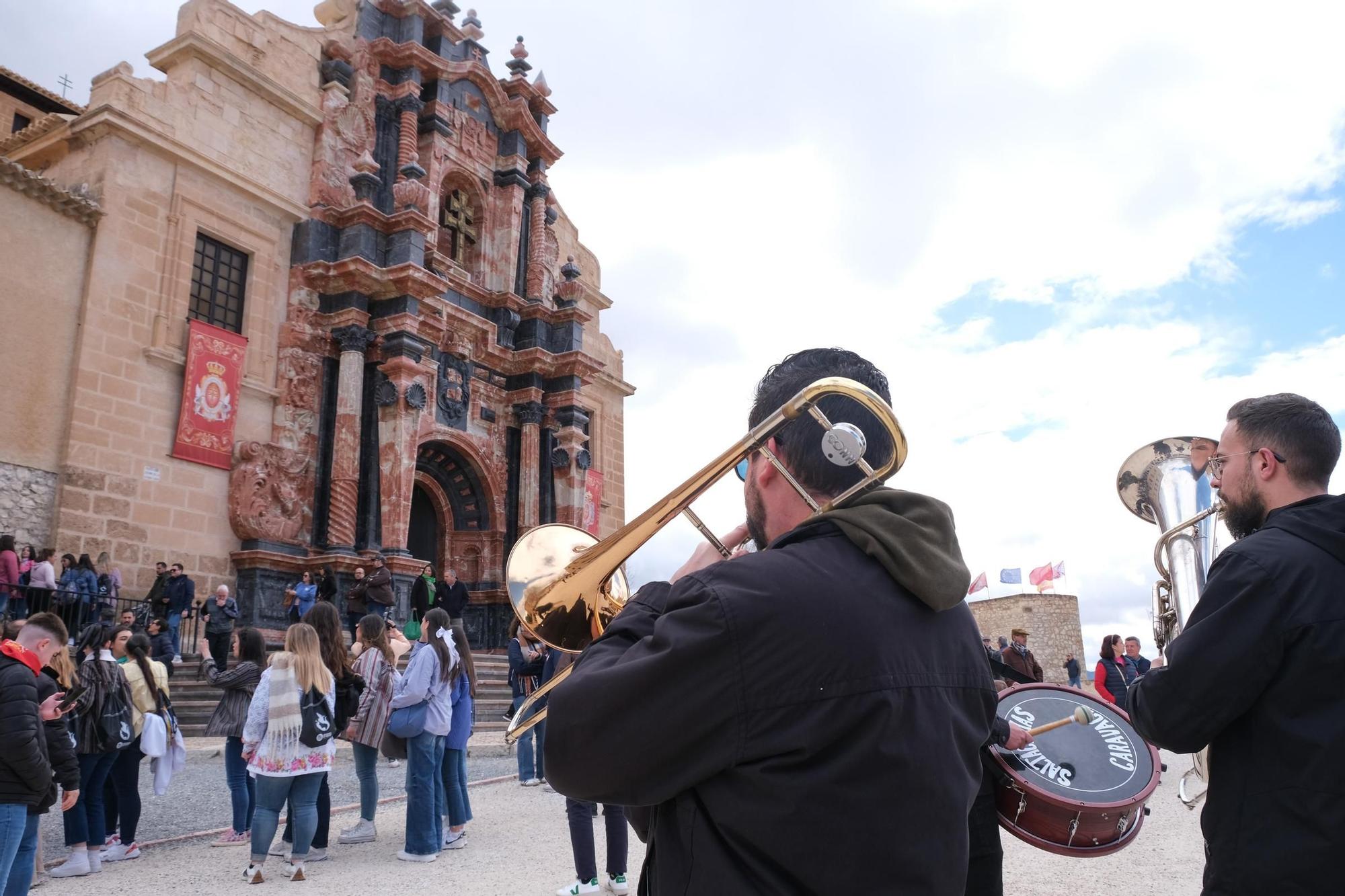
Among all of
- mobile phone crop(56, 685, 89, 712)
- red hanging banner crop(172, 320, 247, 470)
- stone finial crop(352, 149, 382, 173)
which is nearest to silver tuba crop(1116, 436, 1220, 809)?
mobile phone crop(56, 685, 89, 712)

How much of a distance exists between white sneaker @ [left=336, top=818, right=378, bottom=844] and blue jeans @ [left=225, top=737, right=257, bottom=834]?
2.31 ft

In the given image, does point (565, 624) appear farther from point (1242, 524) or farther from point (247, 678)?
point (247, 678)

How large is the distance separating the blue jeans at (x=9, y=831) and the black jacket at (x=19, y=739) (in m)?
0.03

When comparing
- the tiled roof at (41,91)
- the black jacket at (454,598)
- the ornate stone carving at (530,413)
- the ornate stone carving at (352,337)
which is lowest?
the black jacket at (454,598)

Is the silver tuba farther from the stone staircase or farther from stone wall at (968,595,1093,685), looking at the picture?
stone wall at (968,595,1093,685)

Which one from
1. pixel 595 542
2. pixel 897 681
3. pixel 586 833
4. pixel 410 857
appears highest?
Answer: pixel 595 542

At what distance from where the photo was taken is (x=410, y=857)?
6402mm

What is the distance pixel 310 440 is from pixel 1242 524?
55.2ft

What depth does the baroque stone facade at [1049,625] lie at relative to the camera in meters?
28.9

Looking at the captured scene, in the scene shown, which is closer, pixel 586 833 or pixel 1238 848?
pixel 1238 848

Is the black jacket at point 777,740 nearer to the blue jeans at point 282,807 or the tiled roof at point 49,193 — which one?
the blue jeans at point 282,807

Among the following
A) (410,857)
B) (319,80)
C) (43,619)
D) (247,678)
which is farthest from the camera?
(319,80)

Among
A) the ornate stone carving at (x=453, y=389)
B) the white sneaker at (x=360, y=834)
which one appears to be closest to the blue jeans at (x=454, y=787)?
the white sneaker at (x=360, y=834)

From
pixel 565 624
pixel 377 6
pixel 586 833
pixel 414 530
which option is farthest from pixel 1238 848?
pixel 377 6
